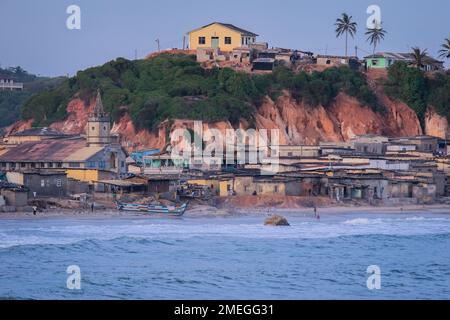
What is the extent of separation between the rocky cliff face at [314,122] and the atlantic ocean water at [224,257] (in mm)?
27614

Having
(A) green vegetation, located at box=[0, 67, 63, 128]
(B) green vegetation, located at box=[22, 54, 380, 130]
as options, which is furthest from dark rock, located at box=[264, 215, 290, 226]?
(A) green vegetation, located at box=[0, 67, 63, 128]

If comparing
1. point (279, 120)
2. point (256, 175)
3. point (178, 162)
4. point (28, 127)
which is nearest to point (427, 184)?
point (256, 175)

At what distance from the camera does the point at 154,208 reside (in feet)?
213

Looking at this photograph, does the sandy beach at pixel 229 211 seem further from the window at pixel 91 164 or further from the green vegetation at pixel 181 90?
the green vegetation at pixel 181 90

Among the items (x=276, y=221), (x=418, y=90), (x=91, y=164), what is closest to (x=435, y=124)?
(x=418, y=90)

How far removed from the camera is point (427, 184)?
2972 inches

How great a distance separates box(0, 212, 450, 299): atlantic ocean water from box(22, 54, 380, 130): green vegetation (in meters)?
26.7

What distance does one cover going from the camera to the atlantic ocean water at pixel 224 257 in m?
44.3

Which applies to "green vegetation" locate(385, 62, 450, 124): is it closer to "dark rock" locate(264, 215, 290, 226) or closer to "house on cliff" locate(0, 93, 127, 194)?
"house on cliff" locate(0, 93, 127, 194)

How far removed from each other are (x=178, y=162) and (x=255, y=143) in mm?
11549

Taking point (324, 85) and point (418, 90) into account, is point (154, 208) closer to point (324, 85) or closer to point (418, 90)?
point (324, 85)

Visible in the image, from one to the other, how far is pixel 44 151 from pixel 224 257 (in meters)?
27.0

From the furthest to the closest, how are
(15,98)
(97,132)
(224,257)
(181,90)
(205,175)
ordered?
(15,98)
(181,90)
(97,132)
(205,175)
(224,257)
